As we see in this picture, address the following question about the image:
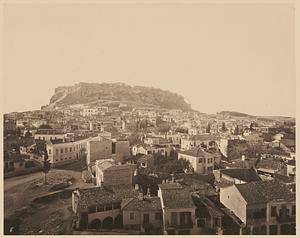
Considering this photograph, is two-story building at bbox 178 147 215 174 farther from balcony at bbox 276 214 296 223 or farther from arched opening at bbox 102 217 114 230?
arched opening at bbox 102 217 114 230

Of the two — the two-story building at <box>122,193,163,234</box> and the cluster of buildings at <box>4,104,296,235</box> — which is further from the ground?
the cluster of buildings at <box>4,104,296,235</box>

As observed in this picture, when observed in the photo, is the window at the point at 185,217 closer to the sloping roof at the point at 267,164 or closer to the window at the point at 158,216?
the window at the point at 158,216

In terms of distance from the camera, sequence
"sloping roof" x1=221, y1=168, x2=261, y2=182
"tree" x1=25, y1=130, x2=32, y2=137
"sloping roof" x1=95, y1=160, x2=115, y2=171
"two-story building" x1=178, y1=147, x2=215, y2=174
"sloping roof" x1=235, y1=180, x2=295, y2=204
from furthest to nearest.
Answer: "two-story building" x1=178, y1=147, x2=215, y2=174 < "sloping roof" x1=221, y1=168, x2=261, y2=182 < "sloping roof" x1=95, y1=160, x2=115, y2=171 < "tree" x1=25, y1=130, x2=32, y2=137 < "sloping roof" x1=235, y1=180, x2=295, y2=204

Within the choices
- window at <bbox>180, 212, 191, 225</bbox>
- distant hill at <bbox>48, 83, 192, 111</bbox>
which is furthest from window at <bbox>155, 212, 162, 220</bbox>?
distant hill at <bbox>48, 83, 192, 111</bbox>

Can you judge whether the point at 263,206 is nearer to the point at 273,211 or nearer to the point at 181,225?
the point at 273,211

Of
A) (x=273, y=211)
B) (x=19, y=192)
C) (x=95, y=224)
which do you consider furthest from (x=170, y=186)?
(x=19, y=192)
